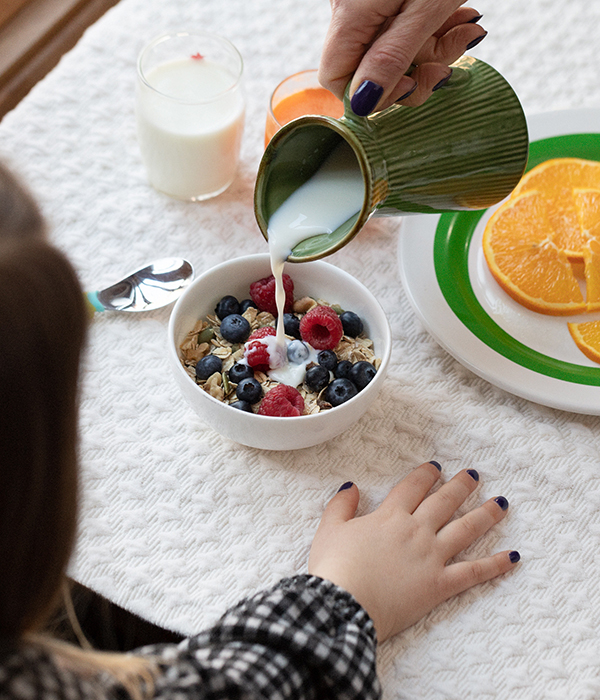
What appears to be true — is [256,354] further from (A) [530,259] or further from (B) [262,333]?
(A) [530,259]

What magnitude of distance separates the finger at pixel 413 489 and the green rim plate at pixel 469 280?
19 centimetres

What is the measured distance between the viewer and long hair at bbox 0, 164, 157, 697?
1.43 feet

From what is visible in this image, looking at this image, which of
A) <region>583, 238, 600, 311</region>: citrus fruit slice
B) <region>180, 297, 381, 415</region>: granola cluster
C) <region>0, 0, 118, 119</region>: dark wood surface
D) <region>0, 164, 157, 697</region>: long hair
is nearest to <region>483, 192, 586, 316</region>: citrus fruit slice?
<region>583, 238, 600, 311</region>: citrus fruit slice

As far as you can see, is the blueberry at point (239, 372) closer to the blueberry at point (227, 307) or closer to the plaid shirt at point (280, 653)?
the blueberry at point (227, 307)

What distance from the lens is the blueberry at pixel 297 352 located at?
865 millimetres

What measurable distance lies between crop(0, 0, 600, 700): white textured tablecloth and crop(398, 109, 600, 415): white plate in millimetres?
38

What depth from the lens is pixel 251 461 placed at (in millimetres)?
848

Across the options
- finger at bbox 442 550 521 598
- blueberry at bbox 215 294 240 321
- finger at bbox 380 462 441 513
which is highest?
blueberry at bbox 215 294 240 321

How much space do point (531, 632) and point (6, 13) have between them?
158 cm

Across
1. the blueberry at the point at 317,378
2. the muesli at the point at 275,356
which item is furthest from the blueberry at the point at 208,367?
the blueberry at the point at 317,378

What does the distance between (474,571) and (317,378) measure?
0.89 ft

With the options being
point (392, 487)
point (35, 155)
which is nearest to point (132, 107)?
point (35, 155)

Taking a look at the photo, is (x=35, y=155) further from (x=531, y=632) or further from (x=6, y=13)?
(x=531, y=632)

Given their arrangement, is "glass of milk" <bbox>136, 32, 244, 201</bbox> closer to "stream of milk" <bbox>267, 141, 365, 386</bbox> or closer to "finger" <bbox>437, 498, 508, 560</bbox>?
"stream of milk" <bbox>267, 141, 365, 386</bbox>
